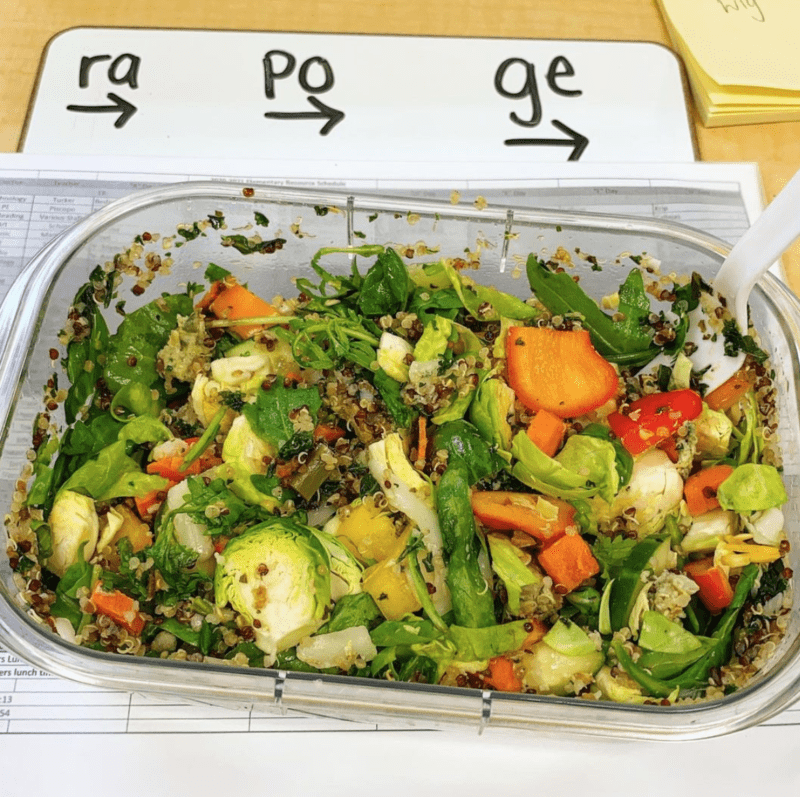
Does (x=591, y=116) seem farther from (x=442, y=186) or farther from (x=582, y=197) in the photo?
(x=442, y=186)

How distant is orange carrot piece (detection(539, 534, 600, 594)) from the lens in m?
0.87

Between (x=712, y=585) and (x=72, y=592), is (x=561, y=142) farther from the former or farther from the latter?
(x=72, y=592)

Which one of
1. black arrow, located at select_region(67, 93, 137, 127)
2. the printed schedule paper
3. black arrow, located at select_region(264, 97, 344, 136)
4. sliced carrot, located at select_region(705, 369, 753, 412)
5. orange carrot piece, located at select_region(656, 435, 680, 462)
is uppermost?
black arrow, located at select_region(264, 97, 344, 136)

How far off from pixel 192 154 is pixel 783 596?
1.03m

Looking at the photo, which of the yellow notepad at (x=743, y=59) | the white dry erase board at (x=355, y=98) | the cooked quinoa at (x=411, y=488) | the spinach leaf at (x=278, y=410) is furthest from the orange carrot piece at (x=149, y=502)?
the yellow notepad at (x=743, y=59)

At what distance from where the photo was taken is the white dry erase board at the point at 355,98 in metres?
1.28

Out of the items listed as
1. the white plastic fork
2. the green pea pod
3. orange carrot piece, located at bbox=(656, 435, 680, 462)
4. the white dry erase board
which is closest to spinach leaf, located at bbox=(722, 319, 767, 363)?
the white plastic fork

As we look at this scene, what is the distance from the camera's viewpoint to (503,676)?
822 mm

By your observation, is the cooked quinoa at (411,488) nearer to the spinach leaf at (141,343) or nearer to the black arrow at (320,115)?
the spinach leaf at (141,343)

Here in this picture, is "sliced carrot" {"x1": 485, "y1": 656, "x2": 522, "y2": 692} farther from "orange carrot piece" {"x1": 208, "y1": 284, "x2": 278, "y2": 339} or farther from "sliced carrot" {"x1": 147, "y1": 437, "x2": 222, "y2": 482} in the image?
"orange carrot piece" {"x1": 208, "y1": 284, "x2": 278, "y2": 339}

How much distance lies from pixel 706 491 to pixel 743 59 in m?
0.80

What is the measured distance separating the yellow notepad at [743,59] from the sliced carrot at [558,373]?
61 centimetres

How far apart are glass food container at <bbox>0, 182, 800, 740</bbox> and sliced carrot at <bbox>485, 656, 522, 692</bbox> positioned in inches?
2.4

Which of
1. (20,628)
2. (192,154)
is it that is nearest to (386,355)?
(20,628)
